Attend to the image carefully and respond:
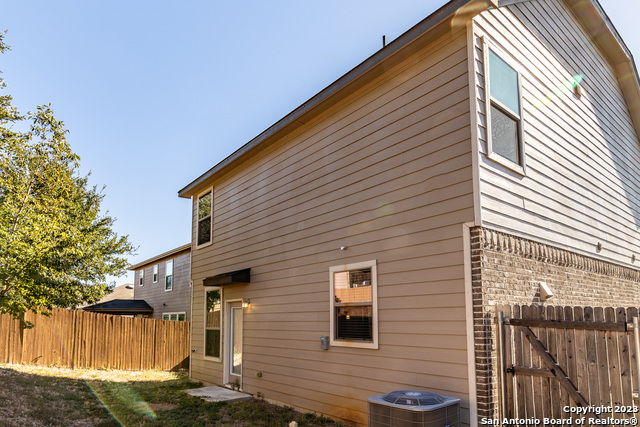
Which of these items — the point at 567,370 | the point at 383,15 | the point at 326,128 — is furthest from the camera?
the point at 383,15

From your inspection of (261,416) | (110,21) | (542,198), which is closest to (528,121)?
(542,198)

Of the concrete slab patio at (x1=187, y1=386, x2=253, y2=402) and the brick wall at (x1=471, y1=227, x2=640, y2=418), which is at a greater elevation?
the brick wall at (x1=471, y1=227, x2=640, y2=418)

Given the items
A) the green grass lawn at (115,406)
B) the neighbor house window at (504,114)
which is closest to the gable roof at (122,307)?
the green grass lawn at (115,406)

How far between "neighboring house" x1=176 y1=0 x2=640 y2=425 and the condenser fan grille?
46 cm

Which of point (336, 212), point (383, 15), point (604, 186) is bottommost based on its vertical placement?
point (336, 212)

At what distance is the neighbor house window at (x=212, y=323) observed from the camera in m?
11.6

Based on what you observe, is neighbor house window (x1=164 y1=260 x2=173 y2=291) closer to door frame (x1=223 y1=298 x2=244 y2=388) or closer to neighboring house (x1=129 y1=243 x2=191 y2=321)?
neighboring house (x1=129 y1=243 x2=191 y2=321)

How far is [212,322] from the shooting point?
11.9 m

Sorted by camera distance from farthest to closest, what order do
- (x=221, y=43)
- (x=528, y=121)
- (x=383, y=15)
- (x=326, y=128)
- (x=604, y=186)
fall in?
1. (x=221, y=43)
2. (x=383, y=15)
3. (x=604, y=186)
4. (x=326, y=128)
5. (x=528, y=121)

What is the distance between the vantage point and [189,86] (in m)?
21.9

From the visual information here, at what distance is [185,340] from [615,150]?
13.8 meters

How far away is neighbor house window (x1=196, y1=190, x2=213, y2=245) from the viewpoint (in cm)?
1290

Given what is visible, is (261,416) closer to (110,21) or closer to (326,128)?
(326,128)

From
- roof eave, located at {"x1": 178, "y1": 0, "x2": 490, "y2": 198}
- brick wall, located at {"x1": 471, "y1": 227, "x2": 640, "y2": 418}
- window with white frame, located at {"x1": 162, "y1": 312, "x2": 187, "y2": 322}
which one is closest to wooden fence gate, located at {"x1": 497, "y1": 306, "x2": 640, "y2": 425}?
brick wall, located at {"x1": 471, "y1": 227, "x2": 640, "y2": 418}
